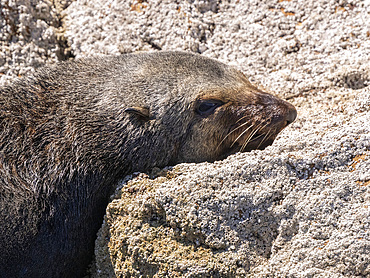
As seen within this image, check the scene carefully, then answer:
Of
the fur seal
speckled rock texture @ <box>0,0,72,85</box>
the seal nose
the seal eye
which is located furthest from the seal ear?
speckled rock texture @ <box>0,0,72,85</box>

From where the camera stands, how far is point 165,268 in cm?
324

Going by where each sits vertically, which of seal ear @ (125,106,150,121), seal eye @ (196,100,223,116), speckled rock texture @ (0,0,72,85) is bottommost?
speckled rock texture @ (0,0,72,85)

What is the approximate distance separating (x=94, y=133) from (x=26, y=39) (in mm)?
2303

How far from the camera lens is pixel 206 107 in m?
4.23

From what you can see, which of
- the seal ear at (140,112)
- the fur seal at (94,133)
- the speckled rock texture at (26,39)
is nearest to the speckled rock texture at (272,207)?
the fur seal at (94,133)

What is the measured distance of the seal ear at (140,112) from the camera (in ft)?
13.2

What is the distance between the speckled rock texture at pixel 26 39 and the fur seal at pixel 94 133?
104 centimetres

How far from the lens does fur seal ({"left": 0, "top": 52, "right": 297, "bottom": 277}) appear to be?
12.2 feet

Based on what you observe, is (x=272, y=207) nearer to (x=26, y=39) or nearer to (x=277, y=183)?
(x=277, y=183)

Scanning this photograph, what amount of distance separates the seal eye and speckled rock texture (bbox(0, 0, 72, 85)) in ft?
7.55

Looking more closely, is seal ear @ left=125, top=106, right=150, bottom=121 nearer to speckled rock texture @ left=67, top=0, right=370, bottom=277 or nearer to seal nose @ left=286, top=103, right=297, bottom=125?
speckled rock texture @ left=67, top=0, right=370, bottom=277

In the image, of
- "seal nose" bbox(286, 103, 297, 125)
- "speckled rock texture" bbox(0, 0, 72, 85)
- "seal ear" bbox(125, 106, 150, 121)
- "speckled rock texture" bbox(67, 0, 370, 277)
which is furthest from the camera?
"speckled rock texture" bbox(0, 0, 72, 85)

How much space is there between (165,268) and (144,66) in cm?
195

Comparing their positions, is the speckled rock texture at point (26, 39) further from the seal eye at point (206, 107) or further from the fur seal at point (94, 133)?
the seal eye at point (206, 107)
